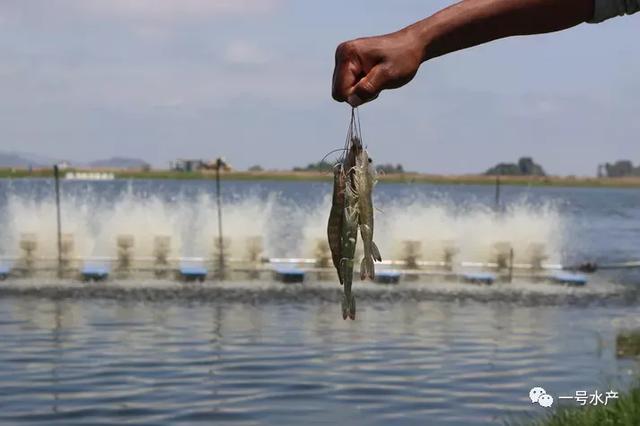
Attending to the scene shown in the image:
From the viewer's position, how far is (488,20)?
3008 millimetres

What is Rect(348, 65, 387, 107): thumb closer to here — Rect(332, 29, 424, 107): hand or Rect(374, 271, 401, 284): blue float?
Rect(332, 29, 424, 107): hand

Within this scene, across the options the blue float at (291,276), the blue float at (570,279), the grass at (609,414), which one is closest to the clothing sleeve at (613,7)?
the grass at (609,414)

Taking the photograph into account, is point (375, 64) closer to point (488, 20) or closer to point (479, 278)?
point (488, 20)

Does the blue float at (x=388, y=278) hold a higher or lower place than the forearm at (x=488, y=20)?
lower

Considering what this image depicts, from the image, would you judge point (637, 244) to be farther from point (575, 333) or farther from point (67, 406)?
point (67, 406)

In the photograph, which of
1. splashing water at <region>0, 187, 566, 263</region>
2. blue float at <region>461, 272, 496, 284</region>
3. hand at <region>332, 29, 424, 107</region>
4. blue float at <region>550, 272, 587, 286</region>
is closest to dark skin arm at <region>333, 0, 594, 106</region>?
hand at <region>332, 29, 424, 107</region>

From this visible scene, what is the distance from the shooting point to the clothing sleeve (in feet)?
9.98

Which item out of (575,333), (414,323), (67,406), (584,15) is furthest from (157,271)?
(584,15)

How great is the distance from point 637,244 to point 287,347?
53.4m

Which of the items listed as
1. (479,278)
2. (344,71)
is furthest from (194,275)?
(344,71)

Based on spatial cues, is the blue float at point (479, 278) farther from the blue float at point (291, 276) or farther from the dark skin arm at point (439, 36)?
the dark skin arm at point (439, 36)

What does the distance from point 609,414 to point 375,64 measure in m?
4.96

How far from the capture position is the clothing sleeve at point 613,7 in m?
3.04

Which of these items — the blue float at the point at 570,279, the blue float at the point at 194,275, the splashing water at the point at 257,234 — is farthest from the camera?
the splashing water at the point at 257,234
